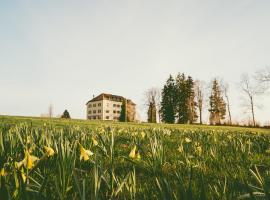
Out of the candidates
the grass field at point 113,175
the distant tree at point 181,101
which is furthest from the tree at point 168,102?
the grass field at point 113,175

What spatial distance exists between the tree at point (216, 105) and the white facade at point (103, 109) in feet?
146

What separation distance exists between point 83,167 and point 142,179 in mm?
642

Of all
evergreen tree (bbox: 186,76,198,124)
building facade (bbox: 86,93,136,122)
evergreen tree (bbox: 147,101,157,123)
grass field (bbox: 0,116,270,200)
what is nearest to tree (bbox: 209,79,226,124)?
evergreen tree (bbox: 186,76,198,124)

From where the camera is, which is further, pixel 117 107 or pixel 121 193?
pixel 117 107

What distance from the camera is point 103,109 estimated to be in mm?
104125

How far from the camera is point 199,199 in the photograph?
43.6 inches

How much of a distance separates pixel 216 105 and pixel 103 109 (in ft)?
158

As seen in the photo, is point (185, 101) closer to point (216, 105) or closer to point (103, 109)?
point (216, 105)

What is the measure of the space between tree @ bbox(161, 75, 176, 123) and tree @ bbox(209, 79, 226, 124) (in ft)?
35.0

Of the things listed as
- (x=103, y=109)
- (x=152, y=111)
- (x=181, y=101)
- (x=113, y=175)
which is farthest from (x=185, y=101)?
(x=113, y=175)

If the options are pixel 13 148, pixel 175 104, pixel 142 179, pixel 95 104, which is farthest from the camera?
pixel 95 104

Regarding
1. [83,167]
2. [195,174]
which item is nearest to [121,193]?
[195,174]

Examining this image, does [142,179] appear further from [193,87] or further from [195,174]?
[193,87]

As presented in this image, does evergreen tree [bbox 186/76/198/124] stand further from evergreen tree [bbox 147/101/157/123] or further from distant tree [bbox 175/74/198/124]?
evergreen tree [bbox 147/101/157/123]
